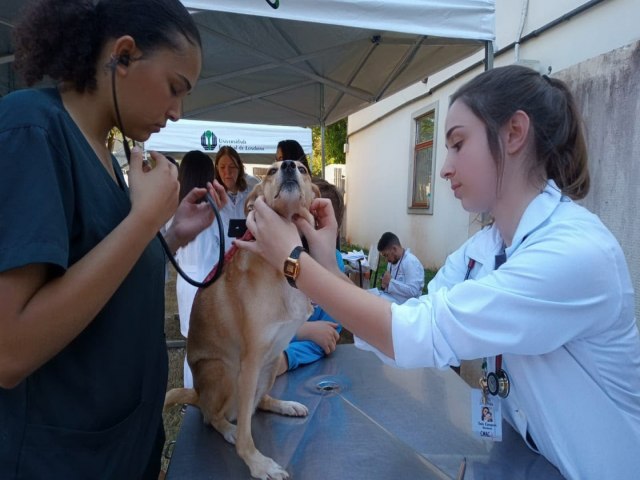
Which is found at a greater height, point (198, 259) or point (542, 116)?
point (542, 116)

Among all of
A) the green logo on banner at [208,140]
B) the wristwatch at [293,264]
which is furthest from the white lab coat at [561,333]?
the green logo on banner at [208,140]

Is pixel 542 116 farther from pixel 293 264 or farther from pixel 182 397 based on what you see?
pixel 182 397

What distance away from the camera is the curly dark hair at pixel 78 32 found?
35.0 inches

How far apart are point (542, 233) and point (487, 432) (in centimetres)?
60

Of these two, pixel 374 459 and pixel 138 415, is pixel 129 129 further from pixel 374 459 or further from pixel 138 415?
pixel 374 459

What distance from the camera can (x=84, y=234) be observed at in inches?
32.1

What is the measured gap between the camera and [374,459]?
4.52 ft

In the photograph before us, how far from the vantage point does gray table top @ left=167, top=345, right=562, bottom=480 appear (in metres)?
1.27

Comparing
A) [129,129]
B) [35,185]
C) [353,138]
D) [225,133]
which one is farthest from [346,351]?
[353,138]

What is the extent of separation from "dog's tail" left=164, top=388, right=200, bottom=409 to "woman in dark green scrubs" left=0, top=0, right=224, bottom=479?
2.30 ft

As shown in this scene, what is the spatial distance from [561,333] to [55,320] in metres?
0.97

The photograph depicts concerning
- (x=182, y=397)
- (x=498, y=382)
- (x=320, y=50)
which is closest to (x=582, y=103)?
(x=320, y=50)

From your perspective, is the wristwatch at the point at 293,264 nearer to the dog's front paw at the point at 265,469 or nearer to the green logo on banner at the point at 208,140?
the dog's front paw at the point at 265,469

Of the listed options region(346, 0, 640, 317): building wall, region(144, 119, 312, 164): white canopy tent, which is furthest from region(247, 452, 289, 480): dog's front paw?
region(144, 119, 312, 164): white canopy tent
